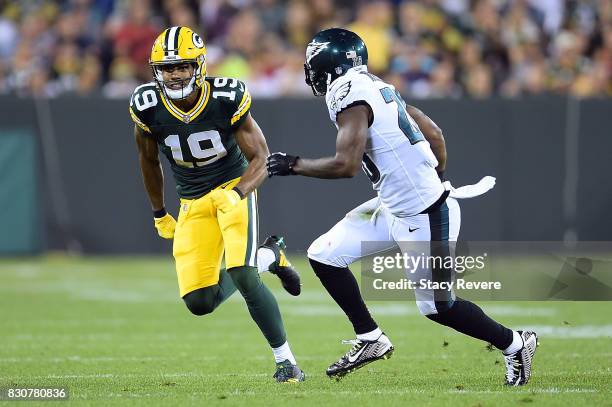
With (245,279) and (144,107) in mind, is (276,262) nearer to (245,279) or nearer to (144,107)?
(245,279)

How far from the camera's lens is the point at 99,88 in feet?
42.1

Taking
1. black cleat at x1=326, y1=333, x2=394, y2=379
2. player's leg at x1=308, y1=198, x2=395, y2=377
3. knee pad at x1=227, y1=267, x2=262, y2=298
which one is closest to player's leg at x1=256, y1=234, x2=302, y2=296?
knee pad at x1=227, y1=267, x2=262, y2=298

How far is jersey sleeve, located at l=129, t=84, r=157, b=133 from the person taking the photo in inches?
231

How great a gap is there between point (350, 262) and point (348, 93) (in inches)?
33.9

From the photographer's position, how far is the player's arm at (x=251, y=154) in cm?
575

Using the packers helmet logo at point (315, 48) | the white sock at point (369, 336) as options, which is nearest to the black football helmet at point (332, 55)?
the packers helmet logo at point (315, 48)

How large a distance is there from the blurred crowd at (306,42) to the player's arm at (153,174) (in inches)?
250

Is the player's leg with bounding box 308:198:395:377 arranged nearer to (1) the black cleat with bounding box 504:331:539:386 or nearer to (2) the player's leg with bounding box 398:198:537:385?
(2) the player's leg with bounding box 398:198:537:385

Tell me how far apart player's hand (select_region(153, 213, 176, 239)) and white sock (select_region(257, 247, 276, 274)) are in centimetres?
73

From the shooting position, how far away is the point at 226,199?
566 centimetres

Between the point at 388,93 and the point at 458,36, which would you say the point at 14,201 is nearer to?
the point at 458,36

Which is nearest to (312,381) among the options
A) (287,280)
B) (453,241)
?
(287,280)

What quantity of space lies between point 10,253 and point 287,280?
7.14 meters

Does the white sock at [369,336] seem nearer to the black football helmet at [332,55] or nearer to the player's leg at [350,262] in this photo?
the player's leg at [350,262]
